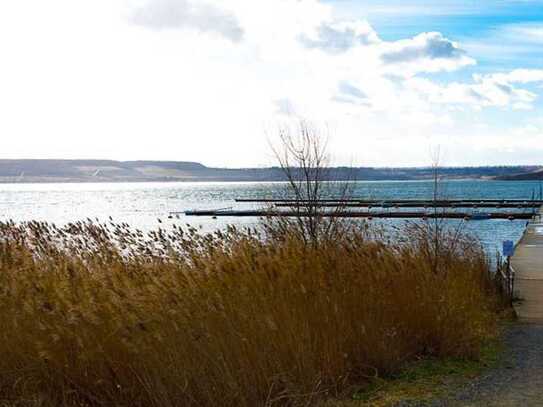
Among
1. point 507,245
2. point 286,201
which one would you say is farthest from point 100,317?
point 507,245

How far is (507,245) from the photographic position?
63.0ft

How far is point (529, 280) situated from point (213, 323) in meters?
11.9

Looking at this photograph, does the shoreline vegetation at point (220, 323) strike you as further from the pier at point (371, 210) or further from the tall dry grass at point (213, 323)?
the pier at point (371, 210)

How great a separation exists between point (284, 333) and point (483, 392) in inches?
84.0

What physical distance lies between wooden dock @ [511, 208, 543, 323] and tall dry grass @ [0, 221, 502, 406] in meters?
3.75

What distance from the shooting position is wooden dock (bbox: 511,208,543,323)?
1186 centimetres

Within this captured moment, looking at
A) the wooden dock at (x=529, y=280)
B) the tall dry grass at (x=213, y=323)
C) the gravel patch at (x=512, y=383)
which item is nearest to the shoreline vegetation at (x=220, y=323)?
the tall dry grass at (x=213, y=323)

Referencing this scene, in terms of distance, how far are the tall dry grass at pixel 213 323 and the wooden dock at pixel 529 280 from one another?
12.3 ft

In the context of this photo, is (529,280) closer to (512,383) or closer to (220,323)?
(512,383)

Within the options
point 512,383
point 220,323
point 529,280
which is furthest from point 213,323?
point 529,280

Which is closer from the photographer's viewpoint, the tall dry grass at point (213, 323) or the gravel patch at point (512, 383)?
the tall dry grass at point (213, 323)

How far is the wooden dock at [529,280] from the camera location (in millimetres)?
11859

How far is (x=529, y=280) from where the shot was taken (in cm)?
1596

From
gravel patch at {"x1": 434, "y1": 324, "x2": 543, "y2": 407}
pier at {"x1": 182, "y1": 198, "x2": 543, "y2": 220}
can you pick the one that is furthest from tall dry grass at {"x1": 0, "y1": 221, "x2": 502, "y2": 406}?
pier at {"x1": 182, "y1": 198, "x2": 543, "y2": 220}
